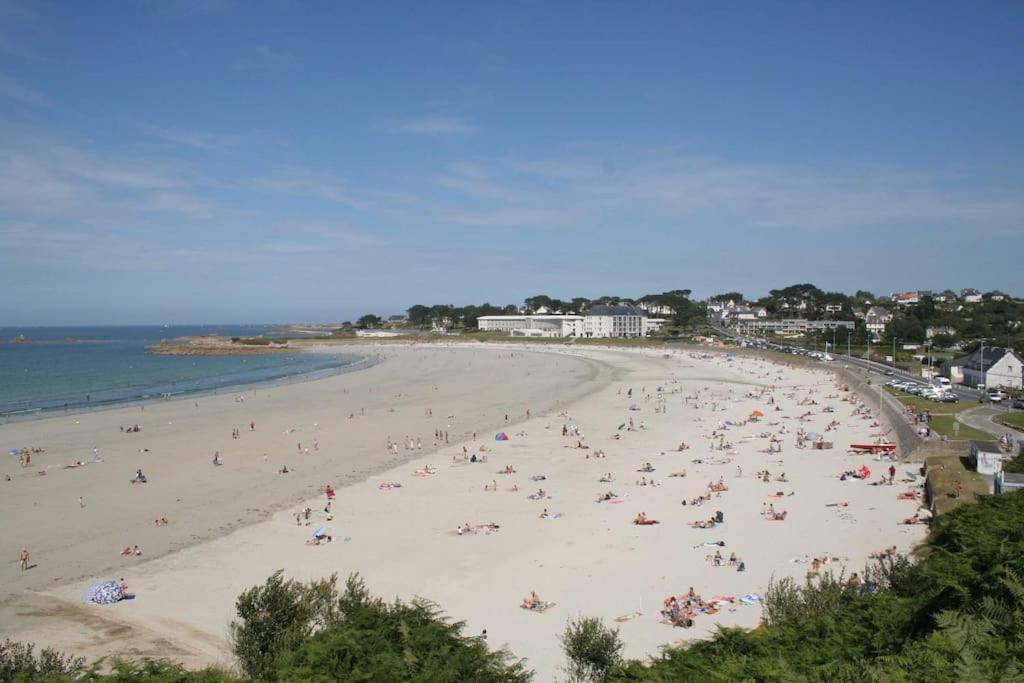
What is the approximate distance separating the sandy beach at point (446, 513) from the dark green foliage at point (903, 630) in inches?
104

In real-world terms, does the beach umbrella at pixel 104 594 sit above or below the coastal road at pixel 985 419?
below

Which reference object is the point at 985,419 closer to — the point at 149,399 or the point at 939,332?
the point at 149,399

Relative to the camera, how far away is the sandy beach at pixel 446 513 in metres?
14.0

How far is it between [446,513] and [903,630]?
1339 cm

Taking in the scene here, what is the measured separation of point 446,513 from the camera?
20.6 metres

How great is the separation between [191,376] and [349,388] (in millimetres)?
20320

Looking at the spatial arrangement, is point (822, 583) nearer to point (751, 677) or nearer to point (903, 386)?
point (751, 677)

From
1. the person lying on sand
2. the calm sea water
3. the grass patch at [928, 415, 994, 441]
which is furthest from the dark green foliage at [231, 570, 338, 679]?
the calm sea water

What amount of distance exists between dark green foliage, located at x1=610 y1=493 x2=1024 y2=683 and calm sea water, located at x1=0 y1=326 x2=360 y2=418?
45.2 meters

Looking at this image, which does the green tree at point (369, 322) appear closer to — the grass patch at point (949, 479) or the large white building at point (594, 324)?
the large white building at point (594, 324)

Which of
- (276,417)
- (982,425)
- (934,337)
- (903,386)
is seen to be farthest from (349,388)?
(934,337)

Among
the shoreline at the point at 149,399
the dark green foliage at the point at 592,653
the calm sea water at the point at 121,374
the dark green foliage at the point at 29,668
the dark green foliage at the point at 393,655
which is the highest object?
the dark green foliage at the point at 393,655

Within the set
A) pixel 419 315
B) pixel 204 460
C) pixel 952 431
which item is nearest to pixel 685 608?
pixel 952 431

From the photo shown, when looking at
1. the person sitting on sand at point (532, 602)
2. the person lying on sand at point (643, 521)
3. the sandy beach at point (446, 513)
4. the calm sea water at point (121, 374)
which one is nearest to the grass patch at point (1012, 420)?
the sandy beach at point (446, 513)
